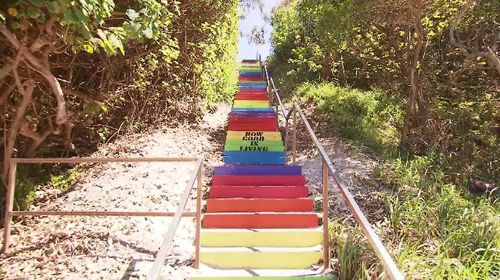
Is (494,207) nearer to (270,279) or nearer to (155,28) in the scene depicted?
(270,279)

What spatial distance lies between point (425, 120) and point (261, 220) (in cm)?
460

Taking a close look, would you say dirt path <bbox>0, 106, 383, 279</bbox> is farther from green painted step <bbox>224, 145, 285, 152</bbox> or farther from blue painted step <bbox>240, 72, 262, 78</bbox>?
blue painted step <bbox>240, 72, 262, 78</bbox>

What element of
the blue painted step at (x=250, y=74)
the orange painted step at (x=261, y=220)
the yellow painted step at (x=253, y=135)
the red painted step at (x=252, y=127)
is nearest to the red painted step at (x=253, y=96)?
the blue painted step at (x=250, y=74)

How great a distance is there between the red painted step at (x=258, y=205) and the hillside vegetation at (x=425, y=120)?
0.86 m

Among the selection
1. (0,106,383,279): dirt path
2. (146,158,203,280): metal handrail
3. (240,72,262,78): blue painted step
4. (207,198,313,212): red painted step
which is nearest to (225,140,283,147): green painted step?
(0,106,383,279): dirt path

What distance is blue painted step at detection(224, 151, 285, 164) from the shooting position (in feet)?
25.3

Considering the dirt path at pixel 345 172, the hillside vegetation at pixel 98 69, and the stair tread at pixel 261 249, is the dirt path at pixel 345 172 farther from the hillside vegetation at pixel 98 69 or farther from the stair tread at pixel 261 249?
the hillside vegetation at pixel 98 69

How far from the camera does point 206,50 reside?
363 inches

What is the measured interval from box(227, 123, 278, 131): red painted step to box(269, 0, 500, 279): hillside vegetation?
3.80 ft

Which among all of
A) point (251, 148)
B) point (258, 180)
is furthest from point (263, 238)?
point (251, 148)

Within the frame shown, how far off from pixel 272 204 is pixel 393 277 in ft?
10.2

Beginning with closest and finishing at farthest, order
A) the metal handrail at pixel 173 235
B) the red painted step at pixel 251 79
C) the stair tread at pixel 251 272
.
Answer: the metal handrail at pixel 173 235
the stair tread at pixel 251 272
the red painted step at pixel 251 79

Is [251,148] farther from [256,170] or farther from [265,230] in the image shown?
[265,230]

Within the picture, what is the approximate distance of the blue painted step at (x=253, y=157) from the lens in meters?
7.70
